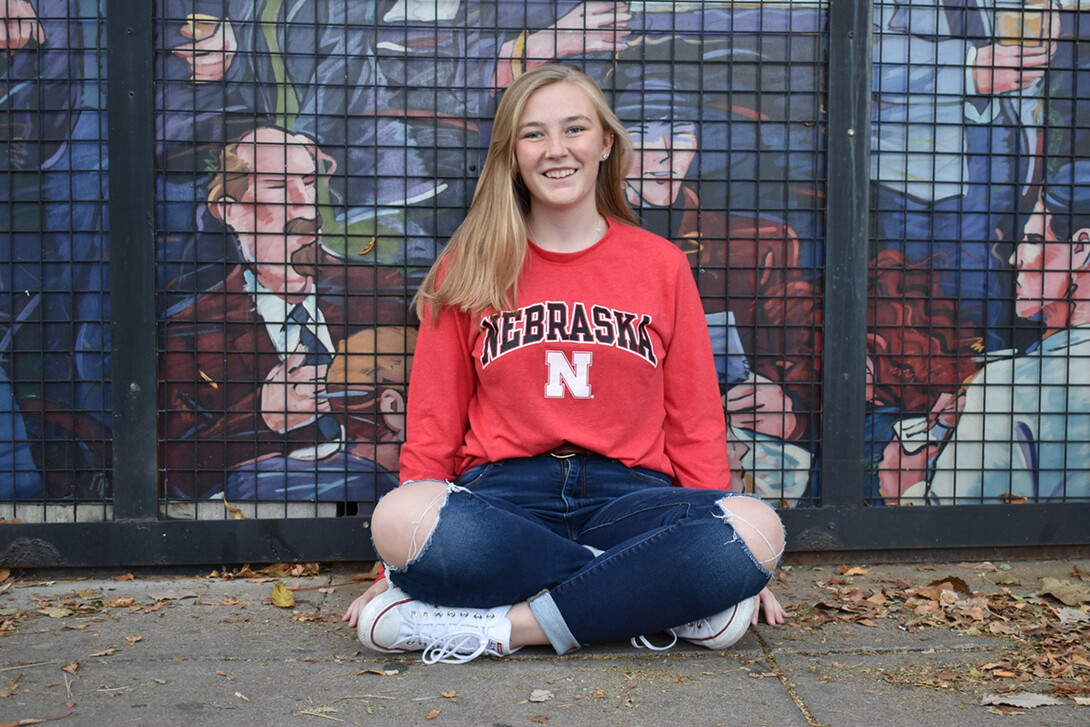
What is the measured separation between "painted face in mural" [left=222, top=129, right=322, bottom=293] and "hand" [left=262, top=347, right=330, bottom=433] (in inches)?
11.1

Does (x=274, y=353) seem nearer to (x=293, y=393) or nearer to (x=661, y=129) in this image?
(x=293, y=393)

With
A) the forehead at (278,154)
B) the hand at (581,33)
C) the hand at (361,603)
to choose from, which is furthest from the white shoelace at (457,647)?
the hand at (581,33)

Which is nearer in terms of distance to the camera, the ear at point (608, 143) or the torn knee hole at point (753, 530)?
the torn knee hole at point (753, 530)

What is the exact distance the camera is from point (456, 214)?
3307 millimetres

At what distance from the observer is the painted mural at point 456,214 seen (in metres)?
3.22

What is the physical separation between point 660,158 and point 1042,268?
152cm

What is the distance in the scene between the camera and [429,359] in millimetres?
2867

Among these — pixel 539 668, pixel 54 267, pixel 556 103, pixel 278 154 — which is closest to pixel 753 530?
pixel 539 668

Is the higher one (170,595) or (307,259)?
(307,259)

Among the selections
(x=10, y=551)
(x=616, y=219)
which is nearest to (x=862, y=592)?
(x=616, y=219)

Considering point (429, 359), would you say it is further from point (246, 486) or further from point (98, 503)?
point (98, 503)

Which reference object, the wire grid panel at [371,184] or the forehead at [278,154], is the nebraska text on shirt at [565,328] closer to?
the wire grid panel at [371,184]

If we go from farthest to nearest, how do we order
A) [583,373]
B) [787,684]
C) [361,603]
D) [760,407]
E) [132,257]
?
1. [760,407]
2. [132,257]
3. [583,373]
4. [361,603]
5. [787,684]

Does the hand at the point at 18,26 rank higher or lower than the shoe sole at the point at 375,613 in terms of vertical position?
higher
